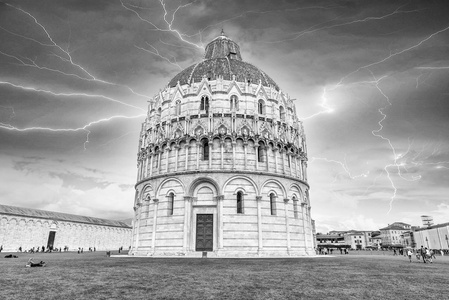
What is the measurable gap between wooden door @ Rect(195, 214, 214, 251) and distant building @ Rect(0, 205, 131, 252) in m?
47.4

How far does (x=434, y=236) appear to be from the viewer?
80125 mm

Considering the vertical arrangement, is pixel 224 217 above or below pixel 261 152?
below

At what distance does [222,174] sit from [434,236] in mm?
80118

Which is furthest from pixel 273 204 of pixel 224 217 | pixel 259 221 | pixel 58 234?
pixel 58 234

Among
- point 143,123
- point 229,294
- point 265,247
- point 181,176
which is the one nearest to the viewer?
point 229,294

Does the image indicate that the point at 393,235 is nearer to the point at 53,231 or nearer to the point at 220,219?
the point at 220,219

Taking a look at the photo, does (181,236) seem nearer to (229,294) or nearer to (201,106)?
(201,106)

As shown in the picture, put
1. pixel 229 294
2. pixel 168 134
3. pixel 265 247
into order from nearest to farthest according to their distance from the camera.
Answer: pixel 229 294 < pixel 265 247 < pixel 168 134

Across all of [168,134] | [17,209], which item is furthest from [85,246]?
[168,134]

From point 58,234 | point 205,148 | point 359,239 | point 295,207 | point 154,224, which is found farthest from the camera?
point 359,239

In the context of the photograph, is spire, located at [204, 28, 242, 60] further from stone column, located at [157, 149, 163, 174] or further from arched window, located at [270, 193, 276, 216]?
arched window, located at [270, 193, 276, 216]

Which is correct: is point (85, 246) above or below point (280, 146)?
below

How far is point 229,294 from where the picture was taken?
7855 millimetres

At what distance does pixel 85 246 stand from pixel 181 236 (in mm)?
56132
